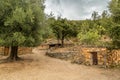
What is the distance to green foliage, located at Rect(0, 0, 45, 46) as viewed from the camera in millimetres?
19969

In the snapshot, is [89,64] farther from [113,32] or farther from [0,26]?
[0,26]

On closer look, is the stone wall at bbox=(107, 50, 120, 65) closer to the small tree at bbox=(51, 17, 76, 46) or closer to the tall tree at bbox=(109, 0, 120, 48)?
the tall tree at bbox=(109, 0, 120, 48)

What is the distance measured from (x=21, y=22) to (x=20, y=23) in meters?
0.38

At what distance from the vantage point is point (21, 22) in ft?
65.9

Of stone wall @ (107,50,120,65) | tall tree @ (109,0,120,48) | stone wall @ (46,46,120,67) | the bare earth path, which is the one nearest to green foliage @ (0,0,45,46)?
the bare earth path

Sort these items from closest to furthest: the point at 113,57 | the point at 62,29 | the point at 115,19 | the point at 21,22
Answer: the point at 115,19
the point at 113,57
the point at 21,22
the point at 62,29

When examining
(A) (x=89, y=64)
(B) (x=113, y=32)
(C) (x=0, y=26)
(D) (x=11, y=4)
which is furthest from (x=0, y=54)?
(B) (x=113, y=32)

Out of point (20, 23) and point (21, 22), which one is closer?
point (21, 22)

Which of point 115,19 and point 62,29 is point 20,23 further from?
point 62,29

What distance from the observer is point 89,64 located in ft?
68.9

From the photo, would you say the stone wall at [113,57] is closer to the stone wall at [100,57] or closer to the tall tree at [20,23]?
the stone wall at [100,57]

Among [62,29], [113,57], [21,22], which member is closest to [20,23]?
[21,22]

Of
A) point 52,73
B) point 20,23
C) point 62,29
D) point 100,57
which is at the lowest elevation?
point 52,73

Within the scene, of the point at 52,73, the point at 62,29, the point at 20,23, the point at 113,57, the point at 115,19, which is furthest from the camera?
the point at 62,29
